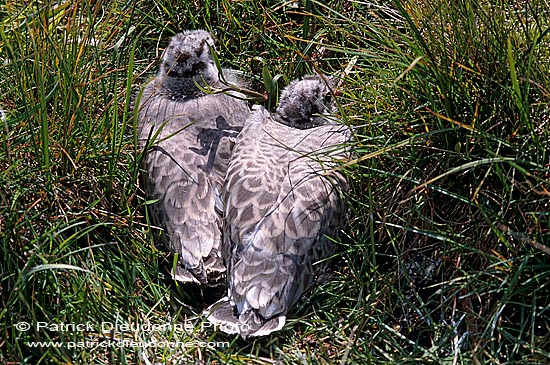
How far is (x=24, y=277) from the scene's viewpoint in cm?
333

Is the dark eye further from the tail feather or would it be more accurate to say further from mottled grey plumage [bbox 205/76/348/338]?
the tail feather

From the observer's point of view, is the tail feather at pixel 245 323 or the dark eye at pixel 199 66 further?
the dark eye at pixel 199 66

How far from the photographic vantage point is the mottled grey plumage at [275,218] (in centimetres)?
377

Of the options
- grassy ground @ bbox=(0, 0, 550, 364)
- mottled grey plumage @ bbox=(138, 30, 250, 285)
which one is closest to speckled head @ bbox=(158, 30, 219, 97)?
mottled grey plumage @ bbox=(138, 30, 250, 285)

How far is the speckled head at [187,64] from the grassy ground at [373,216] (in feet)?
1.51

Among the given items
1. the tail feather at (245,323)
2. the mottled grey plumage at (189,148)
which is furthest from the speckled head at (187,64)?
the tail feather at (245,323)

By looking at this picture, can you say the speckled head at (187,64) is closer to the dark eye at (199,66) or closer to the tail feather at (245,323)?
the dark eye at (199,66)

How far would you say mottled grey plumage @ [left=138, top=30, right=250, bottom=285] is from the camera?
4082 mm

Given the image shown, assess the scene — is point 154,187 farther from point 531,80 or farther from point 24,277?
point 531,80

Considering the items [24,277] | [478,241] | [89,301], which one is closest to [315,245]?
[478,241]

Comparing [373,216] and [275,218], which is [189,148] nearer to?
[275,218]

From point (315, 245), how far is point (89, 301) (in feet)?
3.49

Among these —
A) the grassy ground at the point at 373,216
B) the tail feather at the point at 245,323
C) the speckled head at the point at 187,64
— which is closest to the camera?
the grassy ground at the point at 373,216

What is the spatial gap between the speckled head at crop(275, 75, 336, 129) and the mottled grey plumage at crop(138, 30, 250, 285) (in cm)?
28
